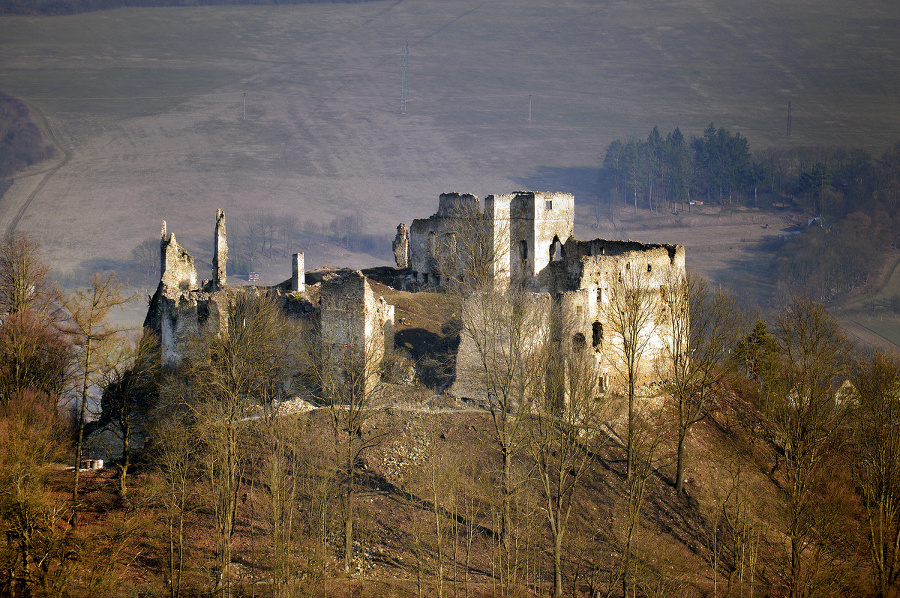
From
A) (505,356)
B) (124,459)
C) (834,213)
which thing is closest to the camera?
(124,459)

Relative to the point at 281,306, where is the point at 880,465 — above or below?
below

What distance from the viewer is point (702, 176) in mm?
139625

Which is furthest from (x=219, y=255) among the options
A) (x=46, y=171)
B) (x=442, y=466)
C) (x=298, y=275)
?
(x=46, y=171)

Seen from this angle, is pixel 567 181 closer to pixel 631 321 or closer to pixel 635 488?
pixel 631 321

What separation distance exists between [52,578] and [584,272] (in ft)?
82.9

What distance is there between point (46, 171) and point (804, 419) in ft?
451

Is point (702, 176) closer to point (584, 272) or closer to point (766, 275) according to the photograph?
point (766, 275)

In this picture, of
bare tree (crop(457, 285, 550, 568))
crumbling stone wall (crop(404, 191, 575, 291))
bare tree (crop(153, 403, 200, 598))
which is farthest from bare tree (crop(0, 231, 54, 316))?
crumbling stone wall (crop(404, 191, 575, 291))

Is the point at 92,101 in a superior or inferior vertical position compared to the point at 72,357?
superior

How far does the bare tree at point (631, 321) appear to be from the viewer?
41969 millimetres

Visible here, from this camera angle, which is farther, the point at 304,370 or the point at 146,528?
the point at 304,370

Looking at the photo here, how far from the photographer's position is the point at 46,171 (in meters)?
152

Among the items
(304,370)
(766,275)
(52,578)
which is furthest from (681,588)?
(766,275)

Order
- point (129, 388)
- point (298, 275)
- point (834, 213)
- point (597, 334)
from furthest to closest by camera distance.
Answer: point (834, 213) < point (298, 275) < point (597, 334) < point (129, 388)
